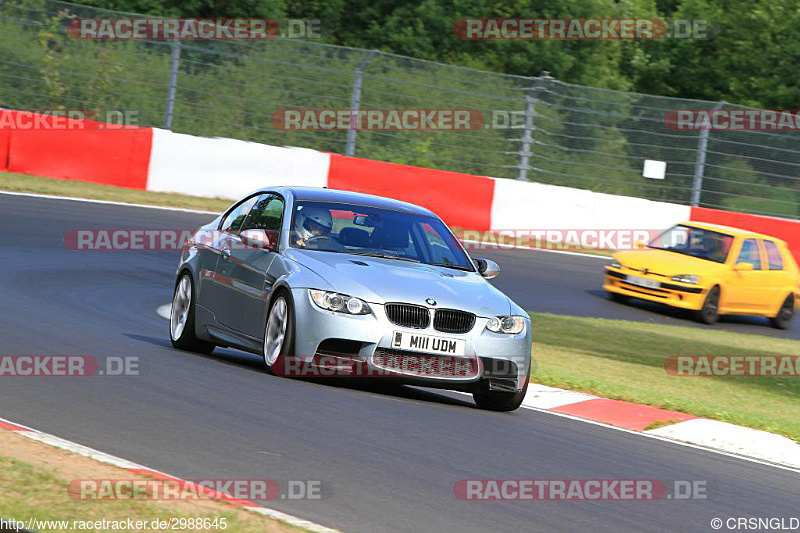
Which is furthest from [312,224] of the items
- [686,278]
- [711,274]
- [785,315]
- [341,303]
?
[785,315]

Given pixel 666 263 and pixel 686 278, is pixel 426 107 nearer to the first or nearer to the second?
pixel 666 263

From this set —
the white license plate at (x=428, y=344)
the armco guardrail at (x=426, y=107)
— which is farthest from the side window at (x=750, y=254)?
the white license plate at (x=428, y=344)

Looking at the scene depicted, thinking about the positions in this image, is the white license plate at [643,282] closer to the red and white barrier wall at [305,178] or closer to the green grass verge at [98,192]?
the red and white barrier wall at [305,178]

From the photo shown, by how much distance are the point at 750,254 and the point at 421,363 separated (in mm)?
12286

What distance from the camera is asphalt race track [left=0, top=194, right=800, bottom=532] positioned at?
615 cm

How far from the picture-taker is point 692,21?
44.9 meters

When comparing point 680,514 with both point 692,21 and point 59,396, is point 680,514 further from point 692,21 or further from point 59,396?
point 692,21

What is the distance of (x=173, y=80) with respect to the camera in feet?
80.1

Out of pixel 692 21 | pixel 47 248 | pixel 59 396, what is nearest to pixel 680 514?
pixel 59 396

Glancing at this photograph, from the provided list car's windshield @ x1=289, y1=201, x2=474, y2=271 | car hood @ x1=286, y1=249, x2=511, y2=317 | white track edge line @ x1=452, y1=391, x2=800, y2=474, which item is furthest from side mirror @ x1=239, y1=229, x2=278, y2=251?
white track edge line @ x1=452, y1=391, x2=800, y2=474

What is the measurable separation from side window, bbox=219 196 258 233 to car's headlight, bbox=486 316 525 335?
260 cm

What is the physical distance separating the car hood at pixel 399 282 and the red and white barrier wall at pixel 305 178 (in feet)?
45.8

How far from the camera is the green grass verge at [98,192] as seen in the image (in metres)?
21.3

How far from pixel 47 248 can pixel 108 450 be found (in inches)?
421
